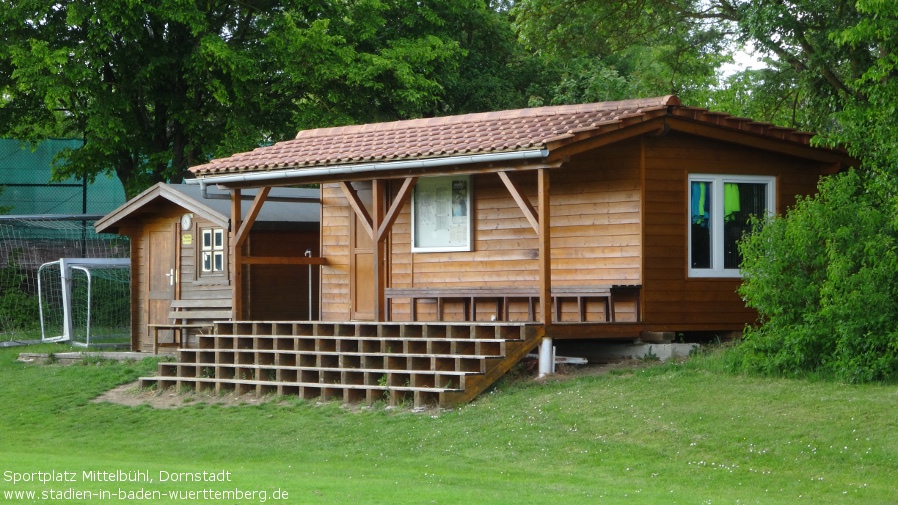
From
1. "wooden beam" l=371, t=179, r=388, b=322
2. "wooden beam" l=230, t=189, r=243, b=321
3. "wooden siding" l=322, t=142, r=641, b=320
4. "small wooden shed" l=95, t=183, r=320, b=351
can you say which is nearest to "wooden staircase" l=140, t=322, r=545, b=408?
"wooden beam" l=230, t=189, r=243, b=321

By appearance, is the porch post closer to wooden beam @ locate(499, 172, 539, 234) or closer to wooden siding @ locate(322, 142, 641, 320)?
wooden beam @ locate(499, 172, 539, 234)

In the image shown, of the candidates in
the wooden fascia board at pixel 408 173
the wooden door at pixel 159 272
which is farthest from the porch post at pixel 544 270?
the wooden door at pixel 159 272

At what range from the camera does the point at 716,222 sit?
1783 cm

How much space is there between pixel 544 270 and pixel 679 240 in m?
2.51

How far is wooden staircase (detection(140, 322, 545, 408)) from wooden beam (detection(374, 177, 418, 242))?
1386mm

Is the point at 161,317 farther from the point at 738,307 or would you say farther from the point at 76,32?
the point at 738,307

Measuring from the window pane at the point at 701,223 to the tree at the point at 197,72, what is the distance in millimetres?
12124

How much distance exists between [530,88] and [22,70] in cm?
1353

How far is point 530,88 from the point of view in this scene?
3350 centimetres

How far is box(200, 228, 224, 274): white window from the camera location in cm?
2242

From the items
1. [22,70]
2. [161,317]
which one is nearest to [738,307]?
[161,317]

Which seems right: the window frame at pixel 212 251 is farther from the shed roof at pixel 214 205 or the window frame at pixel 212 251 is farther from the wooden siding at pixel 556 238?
the wooden siding at pixel 556 238

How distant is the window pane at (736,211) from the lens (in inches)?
706

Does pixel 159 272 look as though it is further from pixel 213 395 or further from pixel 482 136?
pixel 482 136
